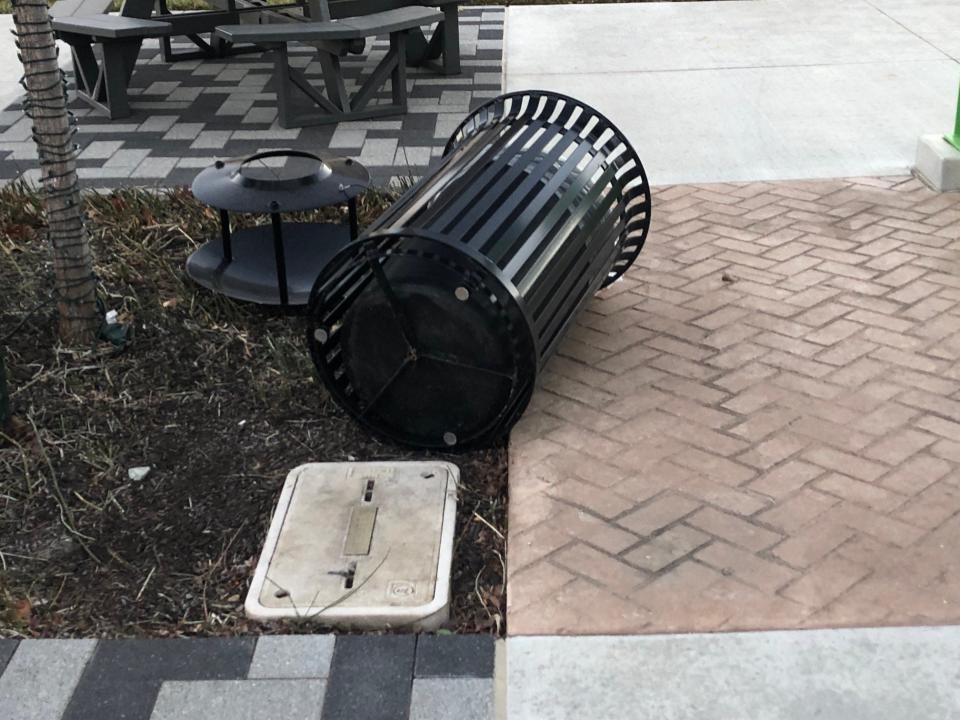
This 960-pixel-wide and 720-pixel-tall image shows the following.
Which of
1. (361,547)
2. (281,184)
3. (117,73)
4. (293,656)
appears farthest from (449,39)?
(293,656)

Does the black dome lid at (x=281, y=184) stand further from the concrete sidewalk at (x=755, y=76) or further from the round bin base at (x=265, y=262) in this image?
the concrete sidewalk at (x=755, y=76)

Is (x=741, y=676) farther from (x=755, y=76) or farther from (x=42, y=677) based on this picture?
(x=755, y=76)

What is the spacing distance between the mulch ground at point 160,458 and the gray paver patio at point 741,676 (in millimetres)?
265

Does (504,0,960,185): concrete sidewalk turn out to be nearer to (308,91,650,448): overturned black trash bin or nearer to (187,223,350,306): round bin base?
(187,223,350,306): round bin base

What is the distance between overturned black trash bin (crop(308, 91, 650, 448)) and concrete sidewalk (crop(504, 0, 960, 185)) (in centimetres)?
224

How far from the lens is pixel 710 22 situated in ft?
30.8

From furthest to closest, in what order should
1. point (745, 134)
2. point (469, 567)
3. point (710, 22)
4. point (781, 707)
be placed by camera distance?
point (710, 22) < point (745, 134) < point (469, 567) < point (781, 707)

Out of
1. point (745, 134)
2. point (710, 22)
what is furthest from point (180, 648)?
point (710, 22)

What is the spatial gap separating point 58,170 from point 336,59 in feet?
10.1

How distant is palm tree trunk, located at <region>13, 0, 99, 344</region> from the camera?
411 centimetres

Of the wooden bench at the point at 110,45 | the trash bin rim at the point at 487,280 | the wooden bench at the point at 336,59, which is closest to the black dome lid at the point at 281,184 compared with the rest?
the trash bin rim at the point at 487,280

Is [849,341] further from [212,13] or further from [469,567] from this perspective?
[212,13]

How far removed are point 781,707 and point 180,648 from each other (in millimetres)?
1451

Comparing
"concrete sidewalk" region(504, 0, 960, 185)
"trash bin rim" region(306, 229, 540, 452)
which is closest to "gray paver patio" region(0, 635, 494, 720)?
"trash bin rim" region(306, 229, 540, 452)
